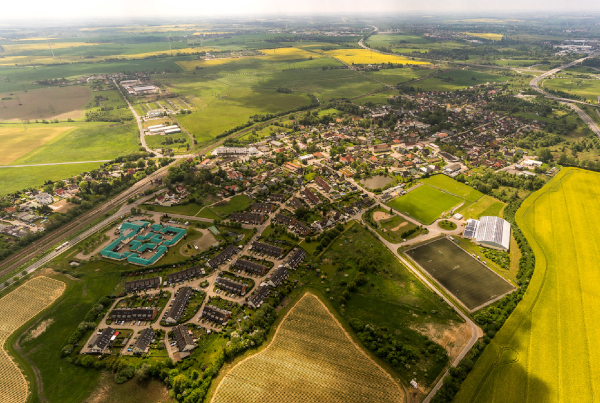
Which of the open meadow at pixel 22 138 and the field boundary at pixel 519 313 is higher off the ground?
the open meadow at pixel 22 138

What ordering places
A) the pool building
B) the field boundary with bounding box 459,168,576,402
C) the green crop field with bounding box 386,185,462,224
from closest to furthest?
1. the field boundary with bounding box 459,168,576,402
2. the pool building
3. the green crop field with bounding box 386,185,462,224

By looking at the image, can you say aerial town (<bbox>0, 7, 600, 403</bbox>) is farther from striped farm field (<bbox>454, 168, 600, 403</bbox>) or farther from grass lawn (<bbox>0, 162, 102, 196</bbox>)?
grass lawn (<bbox>0, 162, 102, 196</bbox>)

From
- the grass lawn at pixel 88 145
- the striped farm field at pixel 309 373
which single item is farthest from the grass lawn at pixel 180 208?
the grass lawn at pixel 88 145

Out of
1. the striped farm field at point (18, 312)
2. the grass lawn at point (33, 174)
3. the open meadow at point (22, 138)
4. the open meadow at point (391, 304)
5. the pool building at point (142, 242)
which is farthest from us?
the open meadow at point (22, 138)

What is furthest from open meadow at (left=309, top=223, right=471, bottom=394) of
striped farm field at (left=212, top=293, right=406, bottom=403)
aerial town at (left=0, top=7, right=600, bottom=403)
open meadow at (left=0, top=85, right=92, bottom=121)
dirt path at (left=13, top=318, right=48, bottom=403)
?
open meadow at (left=0, top=85, right=92, bottom=121)

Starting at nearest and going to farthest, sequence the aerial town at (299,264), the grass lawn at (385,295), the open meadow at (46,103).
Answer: the aerial town at (299,264) → the grass lawn at (385,295) → the open meadow at (46,103)

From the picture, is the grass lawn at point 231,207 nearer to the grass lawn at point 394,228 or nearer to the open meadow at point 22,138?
the grass lawn at point 394,228
